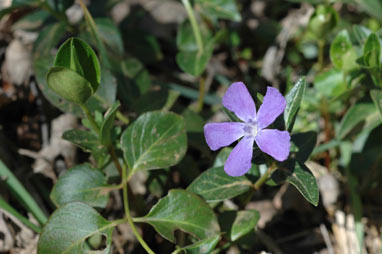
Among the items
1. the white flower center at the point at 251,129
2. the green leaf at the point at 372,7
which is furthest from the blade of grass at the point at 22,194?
the green leaf at the point at 372,7

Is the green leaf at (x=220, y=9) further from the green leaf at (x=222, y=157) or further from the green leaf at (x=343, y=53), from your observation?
the green leaf at (x=222, y=157)

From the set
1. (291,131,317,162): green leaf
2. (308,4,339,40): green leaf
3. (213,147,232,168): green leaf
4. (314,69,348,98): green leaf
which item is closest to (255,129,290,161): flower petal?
(291,131,317,162): green leaf

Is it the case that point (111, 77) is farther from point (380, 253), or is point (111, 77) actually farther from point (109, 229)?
point (380, 253)

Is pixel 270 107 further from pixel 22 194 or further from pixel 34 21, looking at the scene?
pixel 34 21

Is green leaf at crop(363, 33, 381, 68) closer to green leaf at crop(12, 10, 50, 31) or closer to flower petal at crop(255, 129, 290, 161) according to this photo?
flower petal at crop(255, 129, 290, 161)

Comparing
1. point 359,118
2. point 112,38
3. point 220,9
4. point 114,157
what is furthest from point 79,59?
point 359,118

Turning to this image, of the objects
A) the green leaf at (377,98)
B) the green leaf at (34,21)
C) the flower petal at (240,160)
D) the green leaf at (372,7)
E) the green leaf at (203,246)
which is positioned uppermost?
the green leaf at (34,21)
